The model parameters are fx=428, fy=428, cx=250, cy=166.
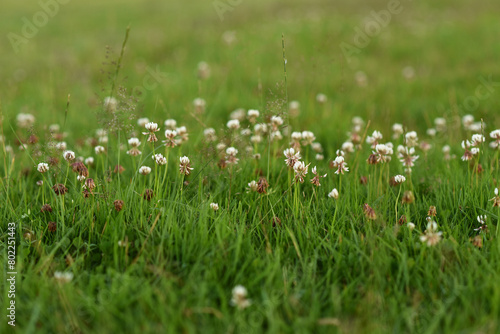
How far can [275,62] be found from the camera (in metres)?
7.87

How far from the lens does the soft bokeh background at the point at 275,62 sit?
19.2 ft

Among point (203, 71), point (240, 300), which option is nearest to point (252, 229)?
point (240, 300)

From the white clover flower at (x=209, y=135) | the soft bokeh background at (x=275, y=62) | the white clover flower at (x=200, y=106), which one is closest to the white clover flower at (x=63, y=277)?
the soft bokeh background at (x=275, y=62)

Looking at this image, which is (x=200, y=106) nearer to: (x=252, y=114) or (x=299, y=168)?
(x=252, y=114)

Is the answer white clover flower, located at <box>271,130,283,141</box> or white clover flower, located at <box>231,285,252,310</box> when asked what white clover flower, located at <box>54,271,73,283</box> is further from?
white clover flower, located at <box>271,130,283,141</box>

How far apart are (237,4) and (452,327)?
1514cm

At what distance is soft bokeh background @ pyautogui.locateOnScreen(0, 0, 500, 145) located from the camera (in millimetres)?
5867

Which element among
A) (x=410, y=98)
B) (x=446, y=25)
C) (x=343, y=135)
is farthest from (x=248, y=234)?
(x=446, y=25)

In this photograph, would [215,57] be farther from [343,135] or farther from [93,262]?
[93,262]

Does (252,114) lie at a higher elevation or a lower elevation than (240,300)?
higher

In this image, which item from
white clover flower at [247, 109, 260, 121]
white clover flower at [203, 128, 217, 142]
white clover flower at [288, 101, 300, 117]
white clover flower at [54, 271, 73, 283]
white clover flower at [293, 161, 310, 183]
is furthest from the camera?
white clover flower at [288, 101, 300, 117]

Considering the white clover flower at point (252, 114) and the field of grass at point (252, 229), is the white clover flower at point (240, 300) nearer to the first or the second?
the field of grass at point (252, 229)

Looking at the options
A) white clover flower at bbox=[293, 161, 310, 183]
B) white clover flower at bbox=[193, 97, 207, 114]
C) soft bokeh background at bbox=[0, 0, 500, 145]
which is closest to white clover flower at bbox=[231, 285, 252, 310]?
white clover flower at bbox=[293, 161, 310, 183]

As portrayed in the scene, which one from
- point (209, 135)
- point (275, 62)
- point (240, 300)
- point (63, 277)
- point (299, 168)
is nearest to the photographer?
point (240, 300)
